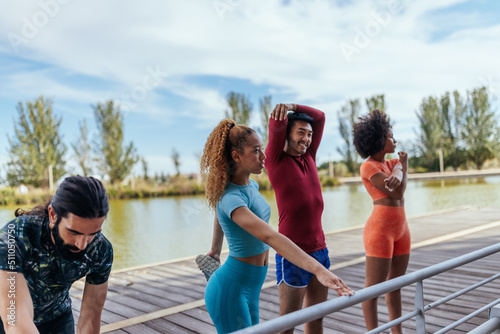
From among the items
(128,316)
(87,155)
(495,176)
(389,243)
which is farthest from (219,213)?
(495,176)

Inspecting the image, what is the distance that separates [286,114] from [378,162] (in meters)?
0.76

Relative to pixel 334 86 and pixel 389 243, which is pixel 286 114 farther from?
pixel 334 86

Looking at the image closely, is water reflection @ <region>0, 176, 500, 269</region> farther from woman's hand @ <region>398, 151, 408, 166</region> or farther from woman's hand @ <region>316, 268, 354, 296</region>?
woman's hand @ <region>316, 268, 354, 296</region>

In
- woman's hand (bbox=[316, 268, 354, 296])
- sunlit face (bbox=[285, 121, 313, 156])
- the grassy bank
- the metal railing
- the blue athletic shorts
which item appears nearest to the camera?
the metal railing

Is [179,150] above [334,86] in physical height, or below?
below

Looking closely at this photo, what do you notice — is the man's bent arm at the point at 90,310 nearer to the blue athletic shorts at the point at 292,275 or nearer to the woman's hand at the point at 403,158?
the blue athletic shorts at the point at 292,275

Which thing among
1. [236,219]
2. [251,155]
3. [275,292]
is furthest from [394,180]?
[275,292]

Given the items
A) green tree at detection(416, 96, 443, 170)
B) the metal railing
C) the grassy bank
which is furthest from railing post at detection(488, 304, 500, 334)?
green tree at detection(416, 96, 443, 170)

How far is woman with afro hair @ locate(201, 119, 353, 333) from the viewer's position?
1442mm

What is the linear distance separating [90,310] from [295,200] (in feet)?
2.91

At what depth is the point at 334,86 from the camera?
33.4 meters

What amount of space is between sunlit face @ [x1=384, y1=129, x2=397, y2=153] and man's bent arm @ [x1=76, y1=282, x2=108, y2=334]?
1.62 meters

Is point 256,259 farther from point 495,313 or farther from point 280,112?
point 495,313

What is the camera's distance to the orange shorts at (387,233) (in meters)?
2.19
